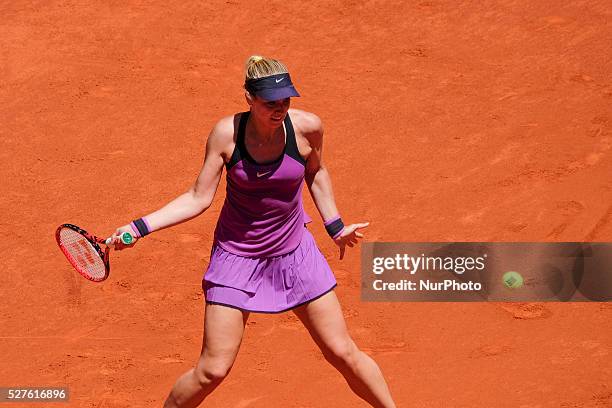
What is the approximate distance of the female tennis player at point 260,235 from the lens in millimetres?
5988

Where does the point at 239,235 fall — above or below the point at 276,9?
below

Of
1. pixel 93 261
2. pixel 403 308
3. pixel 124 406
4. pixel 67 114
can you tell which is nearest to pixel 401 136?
pixel 403 308

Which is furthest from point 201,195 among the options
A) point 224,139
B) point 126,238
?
point 126,238

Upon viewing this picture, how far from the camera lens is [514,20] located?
11898mm

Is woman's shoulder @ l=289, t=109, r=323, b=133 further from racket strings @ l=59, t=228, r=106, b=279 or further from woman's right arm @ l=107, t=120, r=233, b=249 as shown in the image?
racket strings @ l=59, t=228, r=106, b=279

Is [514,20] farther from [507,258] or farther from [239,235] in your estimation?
[239,235]

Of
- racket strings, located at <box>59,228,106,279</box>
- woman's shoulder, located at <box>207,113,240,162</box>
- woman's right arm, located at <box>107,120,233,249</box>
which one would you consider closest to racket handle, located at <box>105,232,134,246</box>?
woman's right arm, located at <box>107,120,233,249</box>

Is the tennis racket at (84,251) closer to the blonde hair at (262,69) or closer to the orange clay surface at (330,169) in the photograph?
the blonde hair at (262,69)

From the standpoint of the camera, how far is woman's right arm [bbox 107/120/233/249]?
19.6 ft

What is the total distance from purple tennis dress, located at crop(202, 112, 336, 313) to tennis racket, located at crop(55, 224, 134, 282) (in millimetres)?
564

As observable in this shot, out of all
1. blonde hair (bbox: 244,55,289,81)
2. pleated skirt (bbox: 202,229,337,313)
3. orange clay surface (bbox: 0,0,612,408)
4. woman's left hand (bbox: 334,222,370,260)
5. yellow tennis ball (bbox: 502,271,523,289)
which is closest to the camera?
blonde hair (bbox: 244,55,289,81)

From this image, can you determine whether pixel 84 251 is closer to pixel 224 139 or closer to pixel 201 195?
pixel 201 195

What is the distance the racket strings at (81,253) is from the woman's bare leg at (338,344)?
1.11 metres

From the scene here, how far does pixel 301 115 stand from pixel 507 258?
3410 millimetres
